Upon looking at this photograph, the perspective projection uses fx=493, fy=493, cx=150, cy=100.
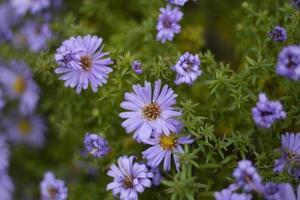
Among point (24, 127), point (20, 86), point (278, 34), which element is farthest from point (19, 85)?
point (278, 34)

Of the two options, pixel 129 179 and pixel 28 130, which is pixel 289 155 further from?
pixel 28 130

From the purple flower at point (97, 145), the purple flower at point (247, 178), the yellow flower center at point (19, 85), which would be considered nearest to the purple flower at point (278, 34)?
the purple flower at point (247, 178)

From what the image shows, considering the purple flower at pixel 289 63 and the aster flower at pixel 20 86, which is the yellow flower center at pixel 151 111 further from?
the aster flower at pixel 20 86

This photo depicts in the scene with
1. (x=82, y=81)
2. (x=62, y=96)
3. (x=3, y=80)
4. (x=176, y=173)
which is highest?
(x=3, y=80)

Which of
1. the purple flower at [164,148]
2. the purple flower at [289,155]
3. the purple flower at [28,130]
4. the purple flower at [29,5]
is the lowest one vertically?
the purple flower at [289,155]

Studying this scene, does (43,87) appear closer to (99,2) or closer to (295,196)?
(99,2)

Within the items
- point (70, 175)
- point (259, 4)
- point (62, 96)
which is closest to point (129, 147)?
point (62, 96)
